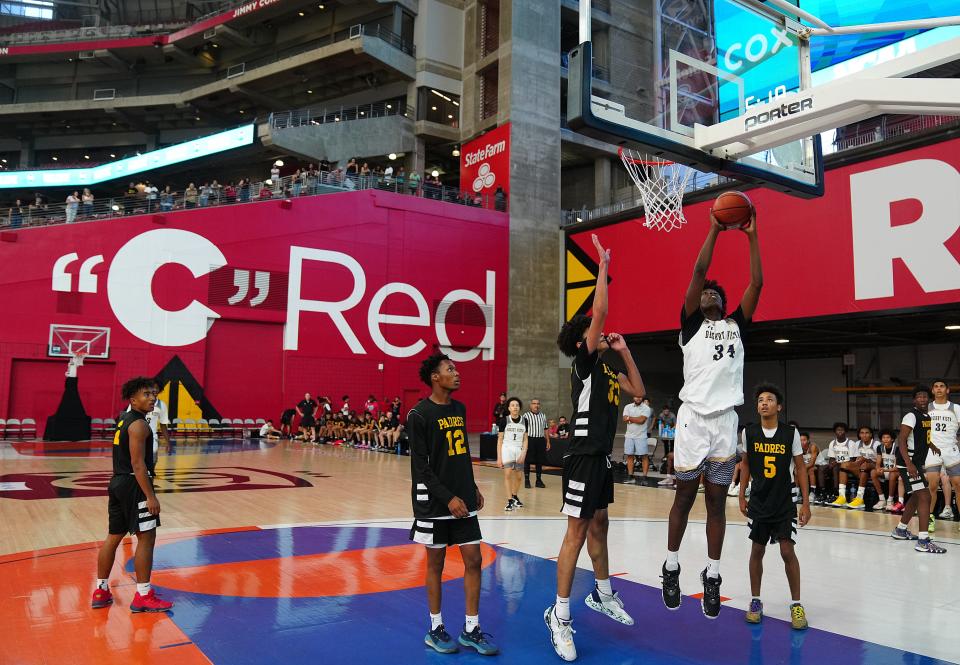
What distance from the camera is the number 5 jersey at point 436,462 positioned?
4070 mm

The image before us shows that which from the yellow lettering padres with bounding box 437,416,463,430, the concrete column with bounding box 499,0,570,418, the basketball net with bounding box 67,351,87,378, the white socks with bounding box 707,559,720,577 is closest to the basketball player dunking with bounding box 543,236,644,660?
the white socks with bounding box 707,559,720,577

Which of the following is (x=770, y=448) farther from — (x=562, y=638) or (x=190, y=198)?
(x=190, y=198)

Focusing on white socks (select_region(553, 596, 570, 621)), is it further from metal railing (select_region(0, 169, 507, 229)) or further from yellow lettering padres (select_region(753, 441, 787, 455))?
metal railing (select_region(0, 169, 507, 229))

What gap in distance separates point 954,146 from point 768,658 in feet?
46.8

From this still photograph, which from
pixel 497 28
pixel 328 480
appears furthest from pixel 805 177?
pixel 497 28

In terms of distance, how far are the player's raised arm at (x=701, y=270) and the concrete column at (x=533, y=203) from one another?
2253 cm

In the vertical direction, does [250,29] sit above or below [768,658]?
above

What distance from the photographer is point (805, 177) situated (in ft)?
19.8

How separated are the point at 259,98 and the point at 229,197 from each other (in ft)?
46.6

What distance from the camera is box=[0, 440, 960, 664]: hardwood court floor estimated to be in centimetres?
409

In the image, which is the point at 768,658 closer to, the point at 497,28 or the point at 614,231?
the point at 614,231

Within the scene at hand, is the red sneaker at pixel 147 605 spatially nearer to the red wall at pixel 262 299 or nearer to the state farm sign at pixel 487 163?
the red wall at pixel 262 299

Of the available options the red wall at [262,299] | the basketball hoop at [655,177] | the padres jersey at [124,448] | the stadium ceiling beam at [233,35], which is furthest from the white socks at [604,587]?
the stadium ceiling beam at [233,35]

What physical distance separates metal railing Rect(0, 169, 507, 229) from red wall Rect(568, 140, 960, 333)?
940 cm
